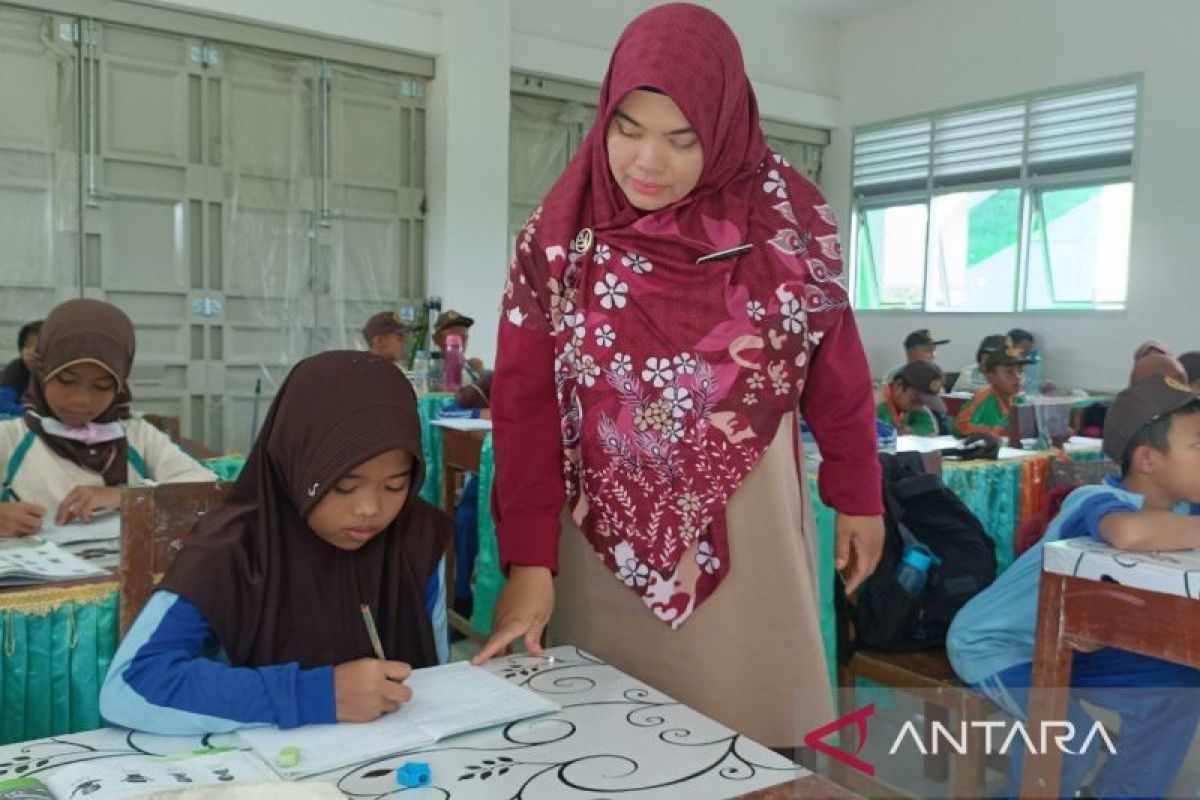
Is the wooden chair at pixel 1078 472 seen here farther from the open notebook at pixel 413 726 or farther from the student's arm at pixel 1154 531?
the open notebook at pixel 413 726

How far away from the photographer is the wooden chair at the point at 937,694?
1.65 meters

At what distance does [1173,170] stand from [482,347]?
4.33 meters

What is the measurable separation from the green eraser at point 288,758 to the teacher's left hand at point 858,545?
665 millimetres

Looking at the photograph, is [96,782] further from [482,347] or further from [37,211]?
[482,347]

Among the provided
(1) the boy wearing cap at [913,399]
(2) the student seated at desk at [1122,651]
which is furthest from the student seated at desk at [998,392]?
(2) the student seated at desk at [1122,651]

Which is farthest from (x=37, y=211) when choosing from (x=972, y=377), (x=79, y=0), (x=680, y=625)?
(x=972, y=377)

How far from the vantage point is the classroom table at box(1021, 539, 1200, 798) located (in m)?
1.39

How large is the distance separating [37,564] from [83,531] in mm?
313

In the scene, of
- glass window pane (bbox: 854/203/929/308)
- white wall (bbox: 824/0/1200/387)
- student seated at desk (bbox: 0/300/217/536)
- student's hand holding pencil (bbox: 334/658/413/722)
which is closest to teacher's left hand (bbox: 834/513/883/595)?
student's hand holding pencil (bbox: 334/658/413/722)

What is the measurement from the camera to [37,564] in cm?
142

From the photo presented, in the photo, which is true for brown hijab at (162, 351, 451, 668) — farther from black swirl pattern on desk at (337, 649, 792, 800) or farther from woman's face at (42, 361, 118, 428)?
woman's face at (42, 361, 118, 428)

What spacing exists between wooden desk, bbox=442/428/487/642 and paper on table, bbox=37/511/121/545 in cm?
130

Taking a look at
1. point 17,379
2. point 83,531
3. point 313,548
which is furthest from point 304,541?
point 17,379

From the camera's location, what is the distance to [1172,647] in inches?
55.1
